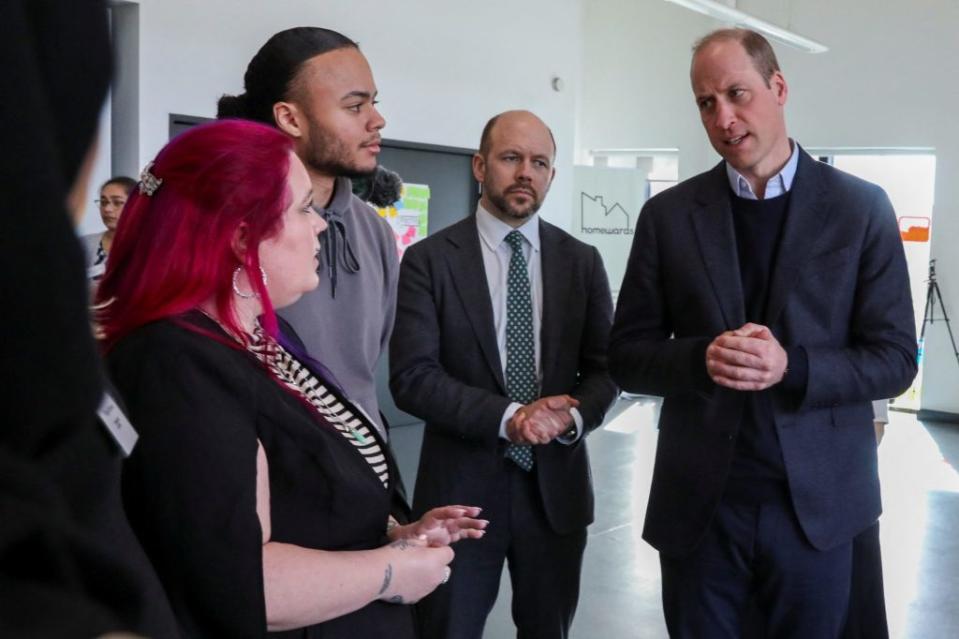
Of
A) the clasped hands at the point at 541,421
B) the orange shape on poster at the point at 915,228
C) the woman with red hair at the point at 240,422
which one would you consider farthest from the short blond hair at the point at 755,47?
the orange shape on poster at the point at 915,228

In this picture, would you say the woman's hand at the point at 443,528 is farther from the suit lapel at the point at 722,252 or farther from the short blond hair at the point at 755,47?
the short blond hair at the point at 755,47

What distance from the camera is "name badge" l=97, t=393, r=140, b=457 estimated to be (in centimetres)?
74

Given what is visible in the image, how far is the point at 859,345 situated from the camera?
7.45 feet

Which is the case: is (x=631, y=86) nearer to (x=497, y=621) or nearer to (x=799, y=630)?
(x=497, y=621)

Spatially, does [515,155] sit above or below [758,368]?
above

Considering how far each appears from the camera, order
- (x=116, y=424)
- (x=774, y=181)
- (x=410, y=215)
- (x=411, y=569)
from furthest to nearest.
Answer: (x=410, y=215) < (x=774, y=181) < (x=411, y=569) < (x=116, y=424)

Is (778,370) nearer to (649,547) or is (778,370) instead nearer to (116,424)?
(116,424)

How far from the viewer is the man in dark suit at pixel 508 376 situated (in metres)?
2.77

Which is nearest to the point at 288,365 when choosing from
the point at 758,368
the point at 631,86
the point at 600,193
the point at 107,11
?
the point at 758,368

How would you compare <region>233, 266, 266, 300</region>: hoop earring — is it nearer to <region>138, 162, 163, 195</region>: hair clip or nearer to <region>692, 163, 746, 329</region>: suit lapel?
<region>138, 162, 163, 195</region>: hair clip

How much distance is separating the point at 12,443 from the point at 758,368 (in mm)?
1844

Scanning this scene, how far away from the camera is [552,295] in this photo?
2.87m

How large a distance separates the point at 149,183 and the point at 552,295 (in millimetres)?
1591

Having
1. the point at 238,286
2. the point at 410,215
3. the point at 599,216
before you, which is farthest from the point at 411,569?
the point at 599,216
